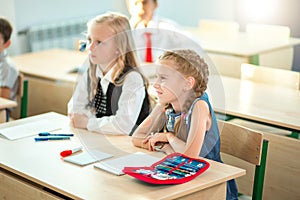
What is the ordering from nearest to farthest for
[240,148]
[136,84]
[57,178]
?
[57,178]
[240,148]
[136,84]

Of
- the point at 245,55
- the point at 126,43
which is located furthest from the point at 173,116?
the point at 245,55

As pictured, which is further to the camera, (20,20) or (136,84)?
(20,20)

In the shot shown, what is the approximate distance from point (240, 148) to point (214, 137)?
15 cm

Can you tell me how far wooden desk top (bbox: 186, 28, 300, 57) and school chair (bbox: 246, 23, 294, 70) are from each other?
0.08ft

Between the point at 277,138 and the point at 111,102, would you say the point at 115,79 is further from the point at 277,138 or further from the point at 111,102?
the point at 277,138

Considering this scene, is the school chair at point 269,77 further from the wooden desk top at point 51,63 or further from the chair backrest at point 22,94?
the chair backrest at point 22,94

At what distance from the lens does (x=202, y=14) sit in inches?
228

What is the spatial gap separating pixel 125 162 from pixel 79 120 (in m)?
0.55

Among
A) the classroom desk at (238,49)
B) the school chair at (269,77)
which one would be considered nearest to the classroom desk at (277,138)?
the school chair at (269,77)

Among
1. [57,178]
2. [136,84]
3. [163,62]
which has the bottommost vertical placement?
Result: [57,178]

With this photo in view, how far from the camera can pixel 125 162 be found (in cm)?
224

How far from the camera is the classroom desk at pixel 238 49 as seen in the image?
439 centimetres

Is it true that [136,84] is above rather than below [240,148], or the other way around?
above

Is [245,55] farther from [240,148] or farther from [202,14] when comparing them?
[240,148]
